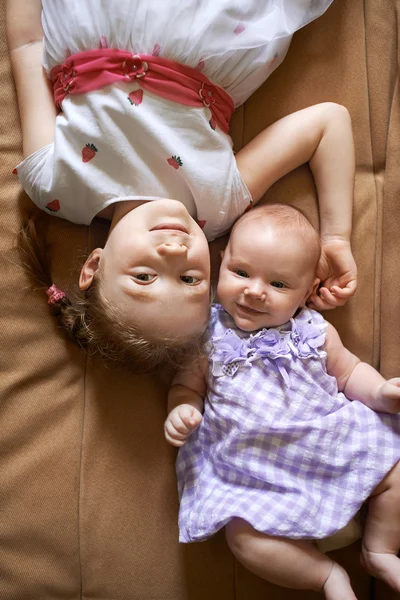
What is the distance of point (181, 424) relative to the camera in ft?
3.72

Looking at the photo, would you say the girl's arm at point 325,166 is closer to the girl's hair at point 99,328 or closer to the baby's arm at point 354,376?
the baby's arm at point 354,376

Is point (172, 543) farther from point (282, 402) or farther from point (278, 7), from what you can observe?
point (278, 7)

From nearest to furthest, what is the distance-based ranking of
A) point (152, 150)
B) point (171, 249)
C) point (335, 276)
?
point (171, 249), point (152, 150), point (335, 276)

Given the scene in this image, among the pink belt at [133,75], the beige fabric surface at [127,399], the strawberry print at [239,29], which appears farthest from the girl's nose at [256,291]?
the strawberry print at [239,29]

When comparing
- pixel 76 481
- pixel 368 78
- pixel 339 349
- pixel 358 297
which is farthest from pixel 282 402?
pixel 368 78

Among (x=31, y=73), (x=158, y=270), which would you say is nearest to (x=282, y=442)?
(x=158, y=270)

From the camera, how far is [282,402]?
3.81 feet

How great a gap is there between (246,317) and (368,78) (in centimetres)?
63

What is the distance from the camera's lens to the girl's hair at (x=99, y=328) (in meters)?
1.12

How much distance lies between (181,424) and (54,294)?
15.0 inches

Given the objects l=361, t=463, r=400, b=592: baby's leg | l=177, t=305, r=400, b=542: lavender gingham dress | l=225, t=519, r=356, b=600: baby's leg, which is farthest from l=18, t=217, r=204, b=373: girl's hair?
l=361, t=463, r=400, b=592: baby's leg

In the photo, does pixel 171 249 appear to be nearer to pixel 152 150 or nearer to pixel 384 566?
pixel 152 150

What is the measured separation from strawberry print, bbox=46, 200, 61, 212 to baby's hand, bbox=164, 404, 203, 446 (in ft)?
1.60

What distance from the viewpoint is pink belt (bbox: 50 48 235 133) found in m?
1.11
